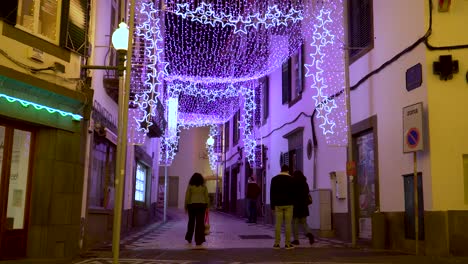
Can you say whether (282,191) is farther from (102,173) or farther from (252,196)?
(252,196)

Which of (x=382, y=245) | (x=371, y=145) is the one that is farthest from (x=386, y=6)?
(x=382, y=245)

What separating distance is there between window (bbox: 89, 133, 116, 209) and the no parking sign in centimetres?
643

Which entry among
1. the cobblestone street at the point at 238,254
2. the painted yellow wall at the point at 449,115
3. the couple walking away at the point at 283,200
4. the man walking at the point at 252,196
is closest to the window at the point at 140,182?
the man walking at the point at 252,196

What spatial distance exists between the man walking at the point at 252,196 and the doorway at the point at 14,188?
12772mm

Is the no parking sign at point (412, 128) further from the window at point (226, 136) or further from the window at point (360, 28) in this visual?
the window at point (226, 136)

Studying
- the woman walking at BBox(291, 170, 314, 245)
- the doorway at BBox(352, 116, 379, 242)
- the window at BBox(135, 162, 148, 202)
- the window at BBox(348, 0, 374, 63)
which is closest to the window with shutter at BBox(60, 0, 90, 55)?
the woman walking at BBox(291, 170, 314, 245)

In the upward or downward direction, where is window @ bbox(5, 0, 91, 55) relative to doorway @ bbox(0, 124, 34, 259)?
upward

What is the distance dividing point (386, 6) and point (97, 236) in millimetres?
8153

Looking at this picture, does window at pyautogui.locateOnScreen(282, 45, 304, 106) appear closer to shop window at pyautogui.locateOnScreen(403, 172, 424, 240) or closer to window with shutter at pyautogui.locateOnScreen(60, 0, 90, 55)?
shop window at pyautogui.locateOnScreen(403, 172, 424, 240)

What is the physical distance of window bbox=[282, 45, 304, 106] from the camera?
1789 centimetres

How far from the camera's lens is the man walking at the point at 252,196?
2144cm

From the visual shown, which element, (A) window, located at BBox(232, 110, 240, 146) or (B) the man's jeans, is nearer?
(B) the man's jeans

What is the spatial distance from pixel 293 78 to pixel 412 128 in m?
9.86

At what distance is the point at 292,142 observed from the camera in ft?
63.5
